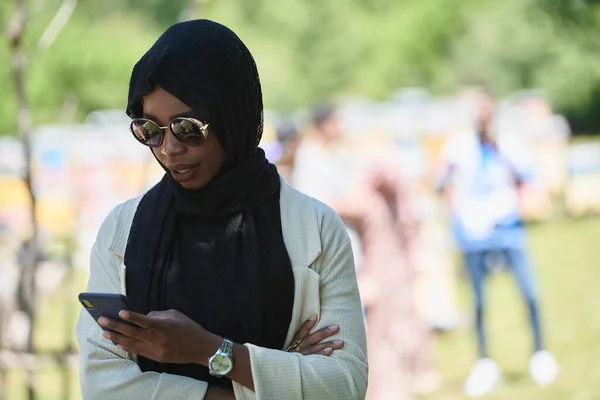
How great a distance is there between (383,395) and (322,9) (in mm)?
26340

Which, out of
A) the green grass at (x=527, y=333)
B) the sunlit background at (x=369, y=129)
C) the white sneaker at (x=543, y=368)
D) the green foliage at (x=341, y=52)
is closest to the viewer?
the sunlit background at (x=369, y=129)

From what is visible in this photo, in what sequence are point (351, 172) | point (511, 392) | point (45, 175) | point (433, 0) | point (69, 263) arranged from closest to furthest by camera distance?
point (69, 263) < point (351, 172) < point (511, 392) < point (45, 175) < point (433, 0)

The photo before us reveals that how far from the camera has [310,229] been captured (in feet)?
→ 7.84

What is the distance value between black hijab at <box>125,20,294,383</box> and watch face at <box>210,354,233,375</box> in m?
0.09

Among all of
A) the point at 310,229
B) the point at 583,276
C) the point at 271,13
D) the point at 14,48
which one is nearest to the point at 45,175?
the point at 583,276

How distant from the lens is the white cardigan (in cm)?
228

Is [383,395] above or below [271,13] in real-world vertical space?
below

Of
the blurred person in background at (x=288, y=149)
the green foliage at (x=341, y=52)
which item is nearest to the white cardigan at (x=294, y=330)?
the blurred person in background at (x=288, y=149)

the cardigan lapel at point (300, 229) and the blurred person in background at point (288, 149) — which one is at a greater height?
the blurred person in background at point (288, 149)

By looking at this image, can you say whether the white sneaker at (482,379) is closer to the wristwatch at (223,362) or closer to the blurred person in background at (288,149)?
the blurred person in background at (288,149)

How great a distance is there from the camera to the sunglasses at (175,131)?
226cm

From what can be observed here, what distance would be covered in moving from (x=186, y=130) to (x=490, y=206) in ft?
23.3

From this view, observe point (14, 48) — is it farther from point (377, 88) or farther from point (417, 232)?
point (377, 88)

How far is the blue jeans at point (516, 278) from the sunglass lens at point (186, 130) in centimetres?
704
